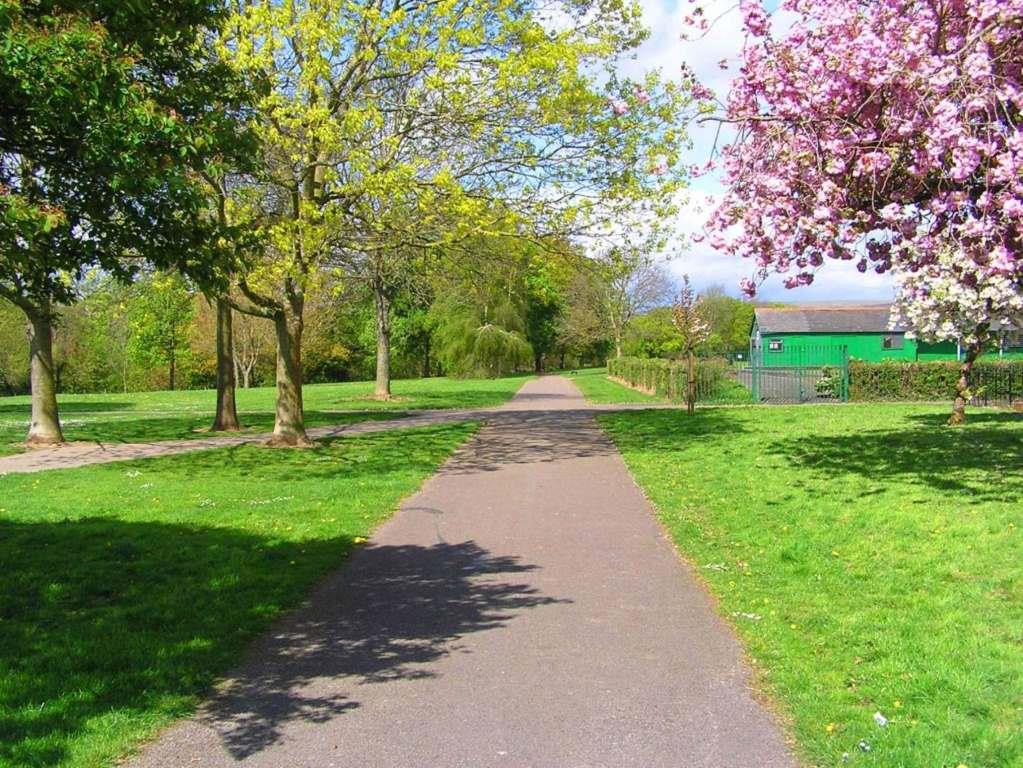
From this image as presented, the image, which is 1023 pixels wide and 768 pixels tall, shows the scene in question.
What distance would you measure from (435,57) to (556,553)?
27.6 ft

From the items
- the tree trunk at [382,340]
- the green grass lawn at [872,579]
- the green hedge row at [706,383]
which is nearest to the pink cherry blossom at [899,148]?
the green grass lawn at [872,579]

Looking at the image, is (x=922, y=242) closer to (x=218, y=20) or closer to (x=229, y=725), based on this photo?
(x=218, y=20)

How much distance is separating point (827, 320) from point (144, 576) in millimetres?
43297

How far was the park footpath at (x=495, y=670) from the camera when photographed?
152 inches

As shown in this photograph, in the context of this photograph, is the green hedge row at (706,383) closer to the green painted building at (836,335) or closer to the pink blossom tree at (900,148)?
the green painted building at (836,335)

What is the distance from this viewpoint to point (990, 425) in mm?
17812

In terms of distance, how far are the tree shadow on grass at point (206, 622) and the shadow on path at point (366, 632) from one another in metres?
0.01

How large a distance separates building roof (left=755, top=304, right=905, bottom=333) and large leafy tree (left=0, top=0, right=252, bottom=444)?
4266 centimetres

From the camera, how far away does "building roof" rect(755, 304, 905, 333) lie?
4475cm

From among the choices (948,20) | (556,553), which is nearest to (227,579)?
(556,553)

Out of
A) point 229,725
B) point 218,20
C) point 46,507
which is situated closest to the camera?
point 229,725

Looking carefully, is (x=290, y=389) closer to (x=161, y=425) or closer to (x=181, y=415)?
(x=161, y=425)

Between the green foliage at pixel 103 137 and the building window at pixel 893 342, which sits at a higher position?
the green foliage at pixel 103 137

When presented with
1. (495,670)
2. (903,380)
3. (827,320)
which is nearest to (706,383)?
(903,380)
